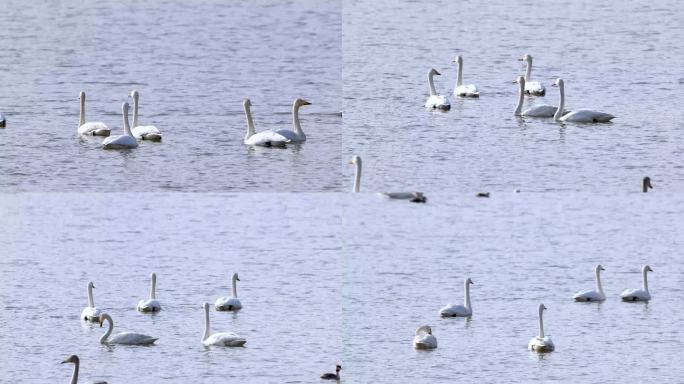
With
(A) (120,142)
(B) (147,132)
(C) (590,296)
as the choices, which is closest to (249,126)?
(B) (147,132)

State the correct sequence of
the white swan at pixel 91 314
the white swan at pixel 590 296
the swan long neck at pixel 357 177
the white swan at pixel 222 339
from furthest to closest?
the white swan at pixel 590 296
the white swan at pixel 91 314
the white swan at pixel 222 339
the swan long neck at pixel 357 177

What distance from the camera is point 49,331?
17.9 m

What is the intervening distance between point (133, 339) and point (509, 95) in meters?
5.14

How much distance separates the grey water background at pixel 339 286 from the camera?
52.4 feet

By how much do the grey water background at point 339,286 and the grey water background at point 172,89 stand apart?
1.25 metres

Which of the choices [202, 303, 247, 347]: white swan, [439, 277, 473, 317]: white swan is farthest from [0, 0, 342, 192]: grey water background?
[439, 277, 473, 317]: white swan

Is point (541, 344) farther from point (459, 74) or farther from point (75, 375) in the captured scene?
point (75, 375)

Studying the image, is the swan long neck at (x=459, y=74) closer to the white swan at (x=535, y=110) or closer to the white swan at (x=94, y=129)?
the white swan at (x=535, y=110)

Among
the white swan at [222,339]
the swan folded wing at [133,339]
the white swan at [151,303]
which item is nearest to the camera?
the white swan at [222,339]

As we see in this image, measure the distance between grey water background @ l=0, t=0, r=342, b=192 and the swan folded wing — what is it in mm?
2049

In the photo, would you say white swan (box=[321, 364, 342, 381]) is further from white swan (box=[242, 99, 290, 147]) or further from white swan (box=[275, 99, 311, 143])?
white swan (box=[275, 99, 311, 143])

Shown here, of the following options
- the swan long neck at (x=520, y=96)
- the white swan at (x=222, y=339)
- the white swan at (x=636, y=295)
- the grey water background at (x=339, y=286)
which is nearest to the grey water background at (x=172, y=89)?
the grey water background at (x=339, y=286)

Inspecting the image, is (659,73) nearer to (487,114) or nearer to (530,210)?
(487,114)

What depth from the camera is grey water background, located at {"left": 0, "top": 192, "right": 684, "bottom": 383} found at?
52.4ft
